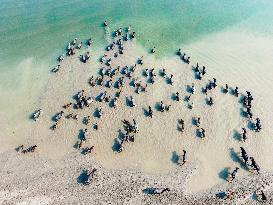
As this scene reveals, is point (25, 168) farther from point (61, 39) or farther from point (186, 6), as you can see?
point (186, 6)

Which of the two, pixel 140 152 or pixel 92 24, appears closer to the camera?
pixel 140 152

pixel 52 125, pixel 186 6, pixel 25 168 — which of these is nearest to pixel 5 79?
pixel 52 125

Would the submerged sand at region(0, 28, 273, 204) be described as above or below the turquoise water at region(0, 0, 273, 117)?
below

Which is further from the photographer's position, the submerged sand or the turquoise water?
the turquoise water

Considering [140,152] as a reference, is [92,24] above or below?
above

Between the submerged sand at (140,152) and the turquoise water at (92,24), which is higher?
the turquoise water at (92,24)
